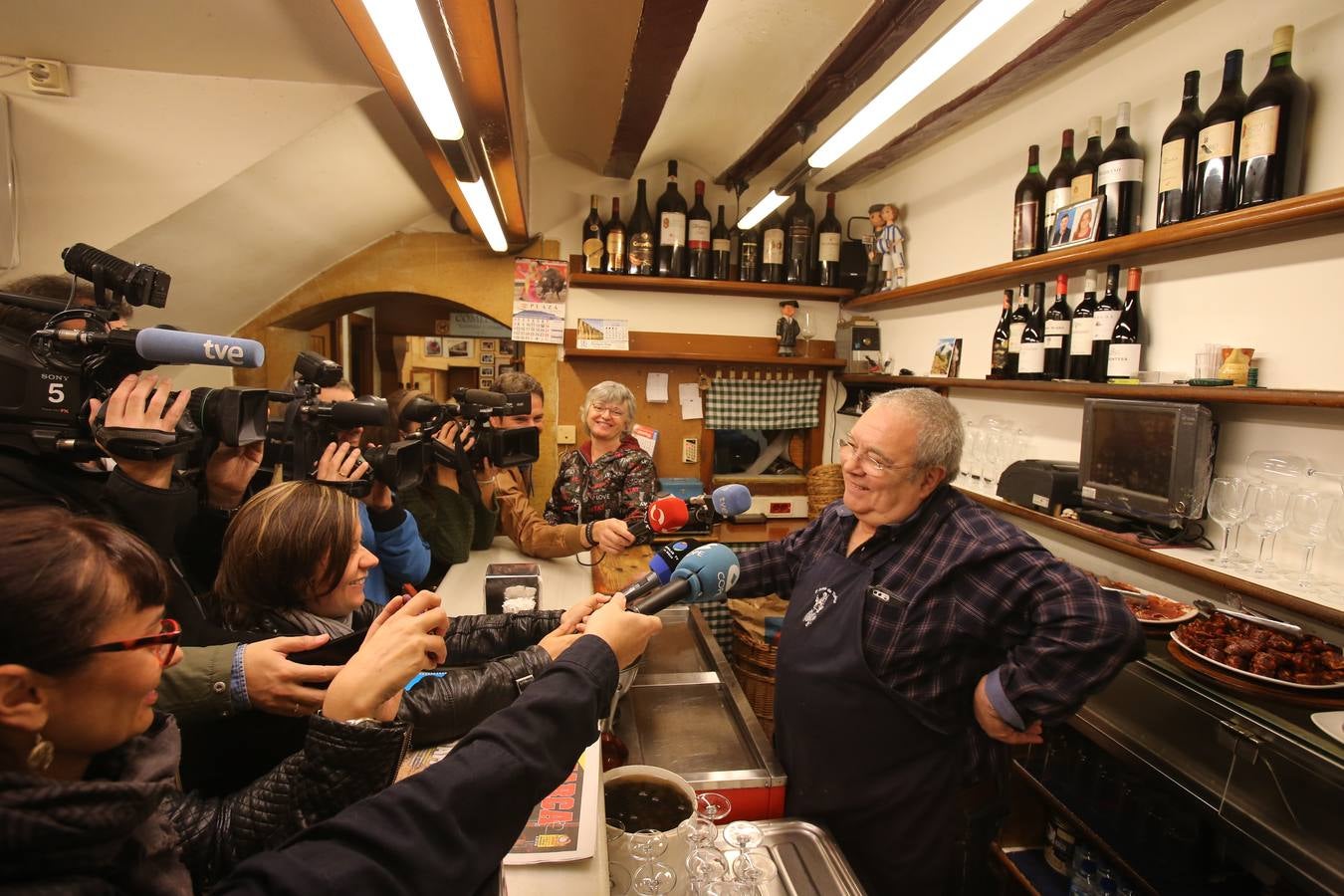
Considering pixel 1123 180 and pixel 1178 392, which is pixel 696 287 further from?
pixel 1178 392

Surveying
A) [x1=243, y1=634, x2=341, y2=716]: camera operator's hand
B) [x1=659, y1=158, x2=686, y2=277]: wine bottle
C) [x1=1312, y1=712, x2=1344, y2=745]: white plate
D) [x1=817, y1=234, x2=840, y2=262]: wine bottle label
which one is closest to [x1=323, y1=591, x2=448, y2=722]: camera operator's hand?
[x1=243, y1=634, x2=341, y2=716]: camera operator's hand

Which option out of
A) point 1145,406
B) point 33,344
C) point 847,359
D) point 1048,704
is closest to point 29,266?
point 33,344

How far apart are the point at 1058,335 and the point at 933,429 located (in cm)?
128

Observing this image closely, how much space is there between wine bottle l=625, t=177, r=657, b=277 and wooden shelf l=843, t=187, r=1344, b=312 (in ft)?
5.41

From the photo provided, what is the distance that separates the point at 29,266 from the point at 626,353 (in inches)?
101

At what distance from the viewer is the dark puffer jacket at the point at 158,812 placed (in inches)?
18.8

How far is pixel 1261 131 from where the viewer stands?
66.1 inches

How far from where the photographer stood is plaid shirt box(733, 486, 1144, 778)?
131 centimetres

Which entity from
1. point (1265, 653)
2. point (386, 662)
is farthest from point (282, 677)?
point (1265, 653)

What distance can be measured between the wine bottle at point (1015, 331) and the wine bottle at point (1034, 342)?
26 mm

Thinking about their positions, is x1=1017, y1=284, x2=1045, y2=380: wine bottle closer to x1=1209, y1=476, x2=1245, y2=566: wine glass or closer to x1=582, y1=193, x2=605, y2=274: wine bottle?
x1=1209, y1=476, x2=1245, y2=566: wine glass

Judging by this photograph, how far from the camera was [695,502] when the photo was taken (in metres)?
1.80

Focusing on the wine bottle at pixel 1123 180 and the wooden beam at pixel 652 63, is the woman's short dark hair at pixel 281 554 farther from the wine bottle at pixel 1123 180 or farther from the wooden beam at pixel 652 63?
Result: the wine bottle at pixel 1123 180

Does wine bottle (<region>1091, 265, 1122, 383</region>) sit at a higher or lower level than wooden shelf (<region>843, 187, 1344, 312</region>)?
lower
